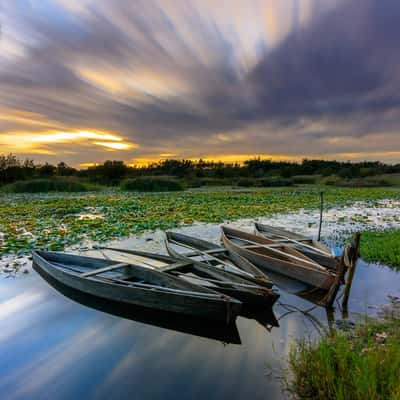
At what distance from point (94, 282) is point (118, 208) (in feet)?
31.6

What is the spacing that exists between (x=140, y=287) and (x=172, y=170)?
40.5 m

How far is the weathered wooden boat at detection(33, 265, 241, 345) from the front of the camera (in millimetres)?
3619

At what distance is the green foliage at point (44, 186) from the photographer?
23.2 m

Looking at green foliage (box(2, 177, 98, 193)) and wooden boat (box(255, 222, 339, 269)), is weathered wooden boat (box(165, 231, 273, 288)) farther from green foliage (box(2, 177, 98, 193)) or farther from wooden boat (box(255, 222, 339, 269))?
green foliage (box(2, 177, 98, 193))

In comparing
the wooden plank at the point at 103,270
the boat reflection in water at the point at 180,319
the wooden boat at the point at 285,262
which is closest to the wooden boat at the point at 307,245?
the wooden boat at the point at 285,262

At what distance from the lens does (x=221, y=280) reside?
449 cm

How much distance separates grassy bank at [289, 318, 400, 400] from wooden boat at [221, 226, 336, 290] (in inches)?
62.9

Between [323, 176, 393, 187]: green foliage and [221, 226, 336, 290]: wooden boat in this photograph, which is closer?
[221, 226, 336, 290]: wooden boat

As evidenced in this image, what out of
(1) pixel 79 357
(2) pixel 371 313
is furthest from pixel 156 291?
(2) pixel 371 313

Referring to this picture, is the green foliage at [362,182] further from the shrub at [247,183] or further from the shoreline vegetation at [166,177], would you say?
the shrub at [247,183]

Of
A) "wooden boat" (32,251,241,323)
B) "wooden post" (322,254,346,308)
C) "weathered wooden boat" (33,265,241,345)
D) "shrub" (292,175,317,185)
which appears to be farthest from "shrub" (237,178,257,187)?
"weathered wooden boat" (33,265,241,345)

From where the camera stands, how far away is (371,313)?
396 centimetres

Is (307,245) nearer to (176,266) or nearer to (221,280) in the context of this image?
(221,280)

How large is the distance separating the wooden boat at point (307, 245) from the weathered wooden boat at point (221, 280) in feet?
6.12
